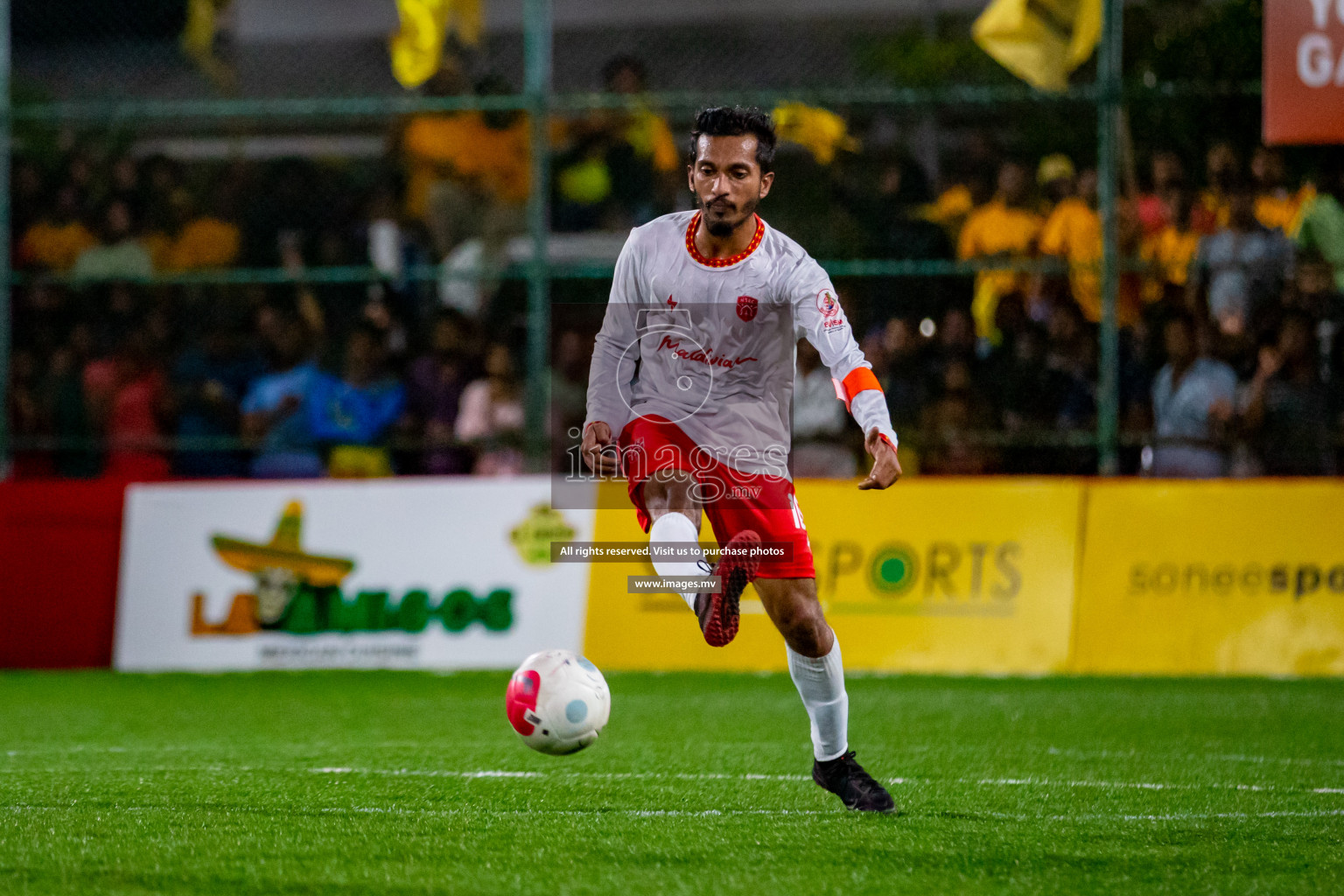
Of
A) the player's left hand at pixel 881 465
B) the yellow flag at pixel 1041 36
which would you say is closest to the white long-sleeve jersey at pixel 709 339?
the player's left hand at pixel 881 465

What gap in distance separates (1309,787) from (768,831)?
2304 millimetres

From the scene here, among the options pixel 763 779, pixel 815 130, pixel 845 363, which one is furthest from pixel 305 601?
pixel 845 363

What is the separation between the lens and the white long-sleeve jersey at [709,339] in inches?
236

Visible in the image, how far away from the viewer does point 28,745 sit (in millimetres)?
7570

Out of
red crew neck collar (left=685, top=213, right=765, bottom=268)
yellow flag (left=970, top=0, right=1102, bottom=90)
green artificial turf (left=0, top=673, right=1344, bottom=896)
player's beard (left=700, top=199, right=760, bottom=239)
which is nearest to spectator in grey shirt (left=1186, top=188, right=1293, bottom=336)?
yellow flag (left=970, top=0, right=1102, bottom=90)

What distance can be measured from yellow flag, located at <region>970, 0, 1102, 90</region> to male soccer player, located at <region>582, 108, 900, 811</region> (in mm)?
5473

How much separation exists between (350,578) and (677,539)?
5.76 metres

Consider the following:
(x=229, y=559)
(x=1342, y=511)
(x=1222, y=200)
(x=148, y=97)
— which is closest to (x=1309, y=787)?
(x=1342, y=511)

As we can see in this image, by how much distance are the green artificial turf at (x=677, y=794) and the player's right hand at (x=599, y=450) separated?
1.15 metres

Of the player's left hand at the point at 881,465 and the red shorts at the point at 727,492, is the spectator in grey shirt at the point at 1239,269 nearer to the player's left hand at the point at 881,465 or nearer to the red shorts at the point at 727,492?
the red shorts at the point at 727,492

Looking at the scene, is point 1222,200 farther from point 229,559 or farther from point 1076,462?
point 229,559

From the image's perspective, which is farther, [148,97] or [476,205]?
[148,97]

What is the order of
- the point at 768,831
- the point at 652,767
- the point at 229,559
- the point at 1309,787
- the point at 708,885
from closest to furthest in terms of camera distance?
1. the point at 708,885
2. the point at 768,831
3. the point at 1309,787
4. the point at 652,767
5. the point at 229,559

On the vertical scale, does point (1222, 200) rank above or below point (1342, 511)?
above
